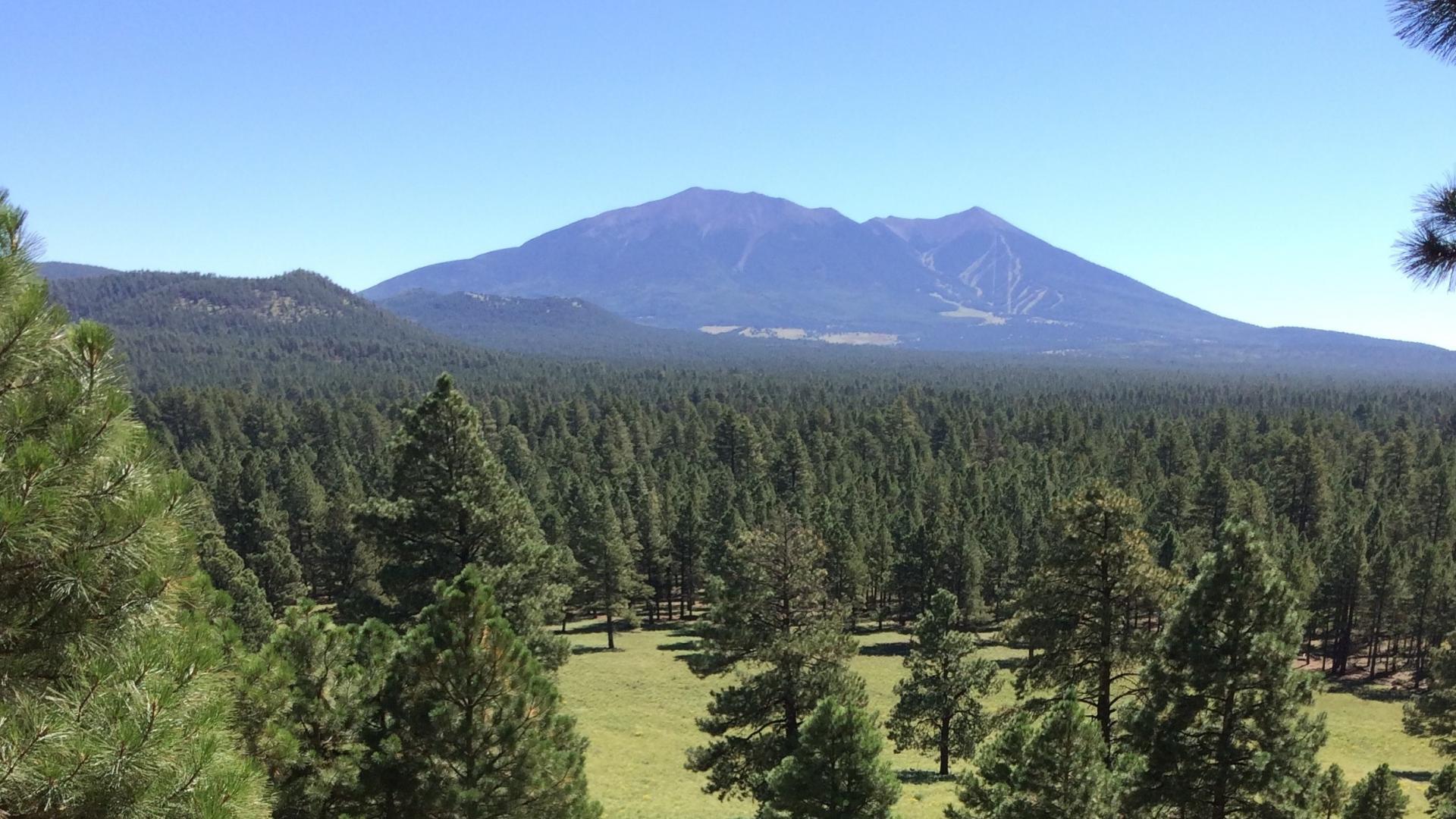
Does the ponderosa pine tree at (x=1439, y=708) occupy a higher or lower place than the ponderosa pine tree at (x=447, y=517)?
lower

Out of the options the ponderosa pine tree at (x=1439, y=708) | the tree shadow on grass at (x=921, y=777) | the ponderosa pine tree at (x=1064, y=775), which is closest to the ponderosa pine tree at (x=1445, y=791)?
the ponderosa pine tree at (x=1064, y=775)

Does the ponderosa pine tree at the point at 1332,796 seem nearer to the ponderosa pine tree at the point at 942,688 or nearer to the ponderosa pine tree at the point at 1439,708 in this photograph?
the ponderosa pine tree at the point at 942,688

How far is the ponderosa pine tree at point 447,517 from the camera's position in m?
18.4

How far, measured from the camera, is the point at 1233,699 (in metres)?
13.6

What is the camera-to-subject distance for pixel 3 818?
13.1 ft

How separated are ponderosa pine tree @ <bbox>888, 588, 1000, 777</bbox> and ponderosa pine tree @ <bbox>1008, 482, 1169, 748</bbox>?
38.9 feet

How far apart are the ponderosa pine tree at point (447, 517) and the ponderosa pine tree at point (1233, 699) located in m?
13.1

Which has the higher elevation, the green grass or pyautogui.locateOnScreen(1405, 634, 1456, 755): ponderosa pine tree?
pyautogui.locateOnScreen(1405, 634, 1456, 755): ponderosa pine tree

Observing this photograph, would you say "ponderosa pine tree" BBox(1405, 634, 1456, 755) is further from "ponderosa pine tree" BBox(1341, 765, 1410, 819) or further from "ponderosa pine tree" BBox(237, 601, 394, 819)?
"ponderosa pine tree" BBox(237, 601, 394, 819)

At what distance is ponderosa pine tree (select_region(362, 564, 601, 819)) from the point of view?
436 inches

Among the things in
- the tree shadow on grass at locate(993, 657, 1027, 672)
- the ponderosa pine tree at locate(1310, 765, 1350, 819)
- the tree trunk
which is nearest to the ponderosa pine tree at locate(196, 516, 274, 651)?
the tree trunk

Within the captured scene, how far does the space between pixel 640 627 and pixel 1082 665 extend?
4294cm

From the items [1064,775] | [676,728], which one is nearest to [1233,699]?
[1064,775]

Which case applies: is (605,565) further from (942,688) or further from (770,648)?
(770,648)
